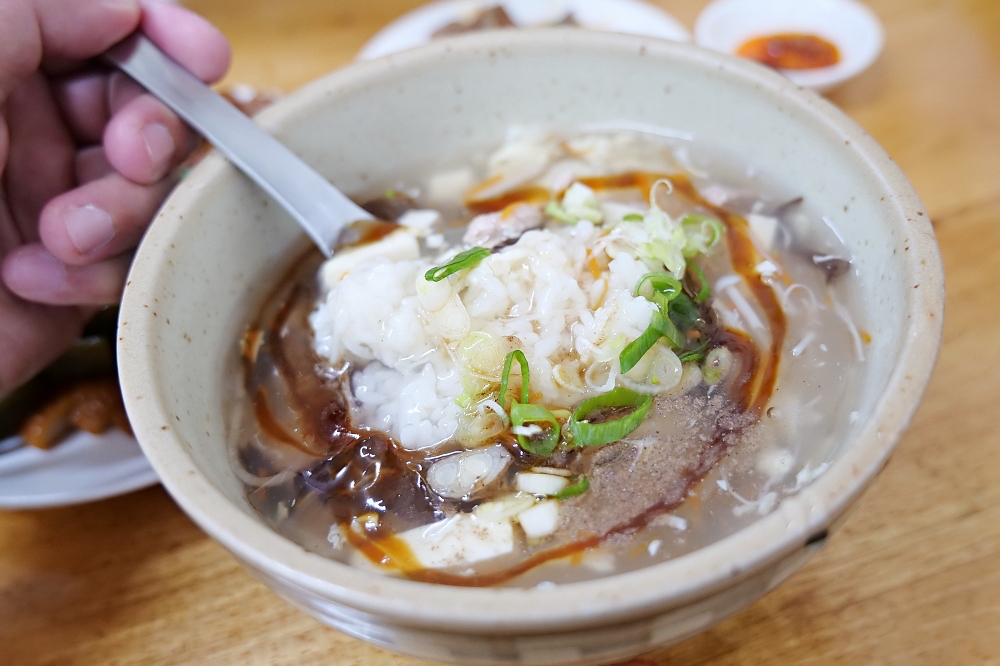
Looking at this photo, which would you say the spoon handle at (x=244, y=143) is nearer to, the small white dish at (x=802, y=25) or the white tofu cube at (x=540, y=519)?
the white tofu cube at (x=540, y=519)

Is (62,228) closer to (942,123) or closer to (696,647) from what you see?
(696,647)

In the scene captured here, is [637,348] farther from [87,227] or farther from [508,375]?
[87,227]

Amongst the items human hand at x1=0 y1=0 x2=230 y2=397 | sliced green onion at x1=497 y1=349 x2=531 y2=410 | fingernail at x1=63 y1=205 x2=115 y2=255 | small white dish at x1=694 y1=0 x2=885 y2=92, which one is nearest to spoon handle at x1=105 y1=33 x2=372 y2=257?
human hand at x1=0 y1=0 x2=230 y2=397

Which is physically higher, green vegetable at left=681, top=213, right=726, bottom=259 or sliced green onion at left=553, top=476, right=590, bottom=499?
green vegetable at left=681, top=213, right=726, bottom=259

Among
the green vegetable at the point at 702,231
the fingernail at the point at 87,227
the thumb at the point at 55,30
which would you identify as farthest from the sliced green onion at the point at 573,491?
the thumb at the point at 55,30

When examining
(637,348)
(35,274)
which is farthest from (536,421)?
(35,274)

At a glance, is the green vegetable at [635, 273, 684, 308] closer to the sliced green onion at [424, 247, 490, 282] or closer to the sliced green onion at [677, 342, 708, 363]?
the sliced green onion at [677, 342, 708, 363]

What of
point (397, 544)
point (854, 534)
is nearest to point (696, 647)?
point (854, 534)
